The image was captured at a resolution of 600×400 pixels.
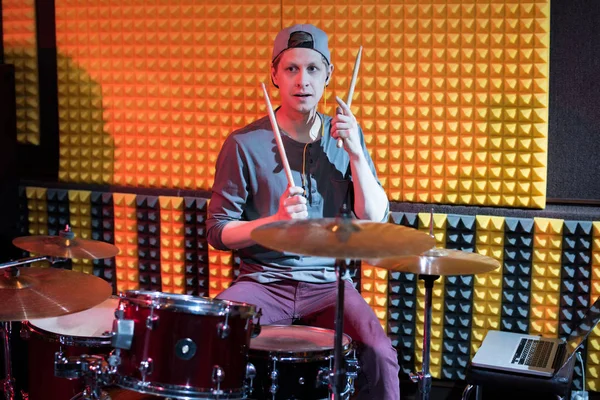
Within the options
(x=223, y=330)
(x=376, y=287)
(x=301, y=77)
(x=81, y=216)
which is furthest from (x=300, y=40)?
(x=81, y=216)

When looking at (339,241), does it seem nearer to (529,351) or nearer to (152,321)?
(152,321)

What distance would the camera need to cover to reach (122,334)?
281 cm

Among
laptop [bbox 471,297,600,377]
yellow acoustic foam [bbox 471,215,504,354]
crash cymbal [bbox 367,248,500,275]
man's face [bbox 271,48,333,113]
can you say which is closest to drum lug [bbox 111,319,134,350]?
crash cymbal [bbox 367,248,500,275]

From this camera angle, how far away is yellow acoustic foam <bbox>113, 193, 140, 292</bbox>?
4652 mm

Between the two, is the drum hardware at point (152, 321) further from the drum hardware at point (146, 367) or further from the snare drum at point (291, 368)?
the snare drum at point (291, 368)

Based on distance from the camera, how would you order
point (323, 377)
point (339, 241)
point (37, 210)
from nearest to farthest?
1. point (339, 241)
2. point (323, 377)
3. point (37, 210)

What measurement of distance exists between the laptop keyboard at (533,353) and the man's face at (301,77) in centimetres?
140

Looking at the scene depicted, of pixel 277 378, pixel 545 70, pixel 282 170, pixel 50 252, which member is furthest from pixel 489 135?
pixel 50 252

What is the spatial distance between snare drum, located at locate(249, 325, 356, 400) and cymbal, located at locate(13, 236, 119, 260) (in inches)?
36.2

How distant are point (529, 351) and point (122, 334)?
186 cm

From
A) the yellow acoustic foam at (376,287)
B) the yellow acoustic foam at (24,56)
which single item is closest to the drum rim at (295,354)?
the yellow acoustic foam at (376,287)

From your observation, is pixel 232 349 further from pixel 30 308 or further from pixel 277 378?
pixel 30 308

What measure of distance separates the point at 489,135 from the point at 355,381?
4.87 ft

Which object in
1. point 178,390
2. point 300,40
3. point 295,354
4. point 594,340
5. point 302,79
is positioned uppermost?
point 300,40
